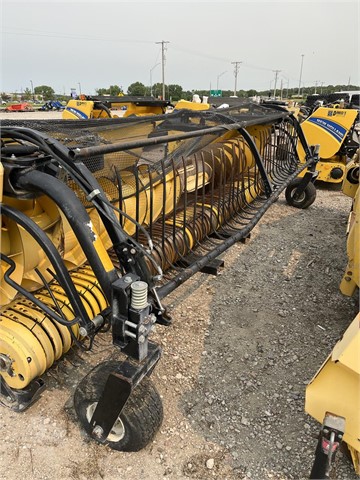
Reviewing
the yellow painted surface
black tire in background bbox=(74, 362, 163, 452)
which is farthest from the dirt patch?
the yellow painted surface

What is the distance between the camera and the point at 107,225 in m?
1.84

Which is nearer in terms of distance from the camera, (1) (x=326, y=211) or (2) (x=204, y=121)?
(2) (x=204, y=121)

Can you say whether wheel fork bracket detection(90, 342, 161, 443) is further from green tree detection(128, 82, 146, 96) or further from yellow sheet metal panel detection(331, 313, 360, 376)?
green tree detection(128, 82, 146, 96)

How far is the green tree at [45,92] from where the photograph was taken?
264 ft

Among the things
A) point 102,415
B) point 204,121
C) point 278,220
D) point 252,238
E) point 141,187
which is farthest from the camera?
point 278,220

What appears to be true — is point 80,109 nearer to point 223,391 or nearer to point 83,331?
point 223,391

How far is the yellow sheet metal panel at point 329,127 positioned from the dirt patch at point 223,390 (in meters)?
3.96

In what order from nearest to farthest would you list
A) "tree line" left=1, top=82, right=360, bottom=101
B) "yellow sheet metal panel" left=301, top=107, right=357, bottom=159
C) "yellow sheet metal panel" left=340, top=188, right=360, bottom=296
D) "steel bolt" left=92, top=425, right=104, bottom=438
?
"steel bolt" left=92, top=425, right=104, bottom=438 < "yellow sheet metal panel" left=340, top=188, right=360, bottom=296 < "yellow sheet metal panel" left=301, top=107, right=357, bottom=159 < "tree line" left=1, top=82, right=360, bottom=101

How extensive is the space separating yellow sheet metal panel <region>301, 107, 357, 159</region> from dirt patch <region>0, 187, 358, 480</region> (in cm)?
396

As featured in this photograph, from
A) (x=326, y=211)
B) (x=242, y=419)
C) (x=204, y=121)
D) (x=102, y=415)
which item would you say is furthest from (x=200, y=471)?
(x=326, y=211)

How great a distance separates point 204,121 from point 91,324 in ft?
8.07

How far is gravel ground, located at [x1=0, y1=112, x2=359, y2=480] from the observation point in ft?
6.88

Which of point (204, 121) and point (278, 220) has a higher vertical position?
point (204, 121)

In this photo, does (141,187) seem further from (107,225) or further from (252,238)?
(252,238)
